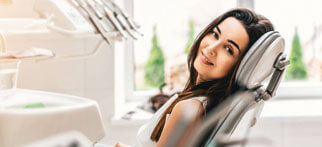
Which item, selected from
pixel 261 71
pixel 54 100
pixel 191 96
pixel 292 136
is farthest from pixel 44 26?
pixel 292 136

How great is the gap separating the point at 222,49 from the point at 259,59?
2.9 inches

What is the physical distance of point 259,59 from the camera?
2.07 feet

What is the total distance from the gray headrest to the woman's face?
0.03 metres

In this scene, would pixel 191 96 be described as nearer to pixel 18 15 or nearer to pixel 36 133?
pixel 36 133

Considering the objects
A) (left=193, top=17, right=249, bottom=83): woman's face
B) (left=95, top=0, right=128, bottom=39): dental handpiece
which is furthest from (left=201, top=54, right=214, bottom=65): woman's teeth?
(left=95, top=0, right=128, bottom=39): dental handpiece

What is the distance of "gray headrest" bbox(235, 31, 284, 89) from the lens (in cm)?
63

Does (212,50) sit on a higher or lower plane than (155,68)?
higher

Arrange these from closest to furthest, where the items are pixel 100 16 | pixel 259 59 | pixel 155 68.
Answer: pixel 259 59
pixel 100 16
pixel 155 68

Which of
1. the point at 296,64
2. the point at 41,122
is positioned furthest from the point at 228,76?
the point at 296,64

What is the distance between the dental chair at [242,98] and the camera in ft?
2.06

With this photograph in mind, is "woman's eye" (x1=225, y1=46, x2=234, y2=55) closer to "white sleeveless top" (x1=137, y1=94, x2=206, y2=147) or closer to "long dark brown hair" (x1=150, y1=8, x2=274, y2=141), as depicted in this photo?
"long dark brown hair" (x1=150, y1=8, x2=274, y2=141)

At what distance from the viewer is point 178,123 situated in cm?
65

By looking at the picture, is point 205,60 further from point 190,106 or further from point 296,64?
point 296,64

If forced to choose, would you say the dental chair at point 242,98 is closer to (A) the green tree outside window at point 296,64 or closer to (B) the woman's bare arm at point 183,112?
(B) the woman's bare arm at point 183,112
